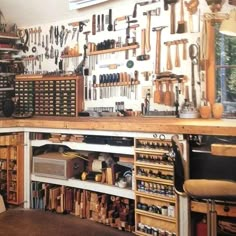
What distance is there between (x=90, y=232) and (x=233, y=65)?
1997mm

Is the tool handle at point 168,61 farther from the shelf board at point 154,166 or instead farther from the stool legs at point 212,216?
the stool legs at point 212,216

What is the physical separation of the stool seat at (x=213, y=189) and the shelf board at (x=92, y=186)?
0.85m

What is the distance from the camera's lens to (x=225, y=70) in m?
2.53

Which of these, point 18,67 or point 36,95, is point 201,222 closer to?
point 36,95

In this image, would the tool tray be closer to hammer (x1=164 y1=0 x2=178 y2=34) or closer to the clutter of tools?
the clutter of tools

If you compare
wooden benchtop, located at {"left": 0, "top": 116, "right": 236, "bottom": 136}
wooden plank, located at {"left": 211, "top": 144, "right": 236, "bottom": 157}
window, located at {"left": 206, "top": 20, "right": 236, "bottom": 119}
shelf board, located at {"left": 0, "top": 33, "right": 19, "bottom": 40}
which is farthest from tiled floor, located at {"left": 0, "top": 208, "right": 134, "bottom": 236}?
shelf board, located at {"left": 0, "top": 33, "right": 19, "bottom": 40}

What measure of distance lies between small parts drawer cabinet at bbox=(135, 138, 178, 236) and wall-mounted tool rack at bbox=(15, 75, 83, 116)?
113 centimetres

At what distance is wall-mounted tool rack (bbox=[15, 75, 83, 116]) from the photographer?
116 inches

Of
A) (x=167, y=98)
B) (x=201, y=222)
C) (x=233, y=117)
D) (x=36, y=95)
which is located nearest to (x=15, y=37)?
(x=36, y=95)

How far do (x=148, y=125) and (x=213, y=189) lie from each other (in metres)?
0.75

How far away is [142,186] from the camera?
211 cm

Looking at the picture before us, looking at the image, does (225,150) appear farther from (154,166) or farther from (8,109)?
(8,109)

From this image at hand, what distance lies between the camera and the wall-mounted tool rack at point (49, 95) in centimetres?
295

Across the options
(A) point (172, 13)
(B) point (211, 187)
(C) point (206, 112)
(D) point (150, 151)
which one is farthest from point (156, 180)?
(A) point (172, 13)
